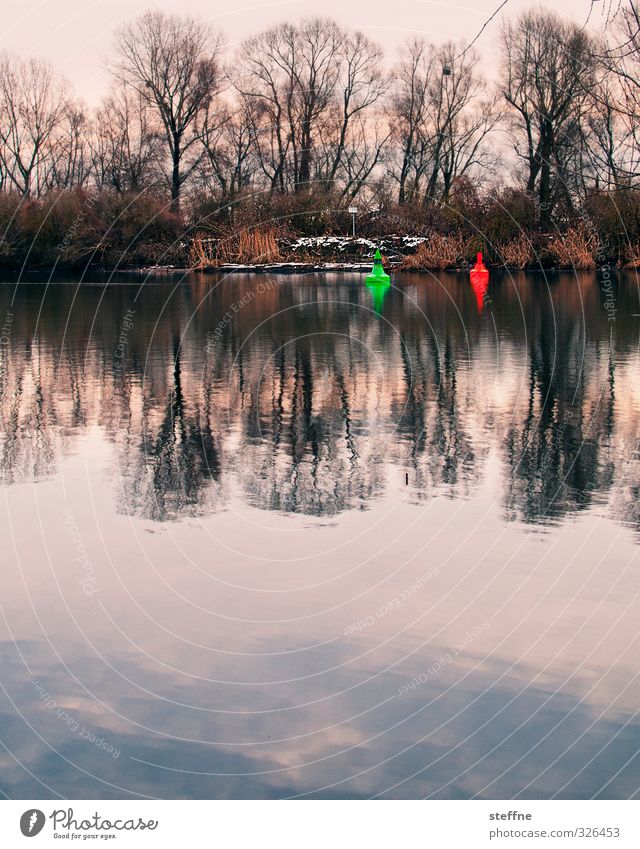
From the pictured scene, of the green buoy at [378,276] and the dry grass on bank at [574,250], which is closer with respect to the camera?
the green buoy at [378,276]

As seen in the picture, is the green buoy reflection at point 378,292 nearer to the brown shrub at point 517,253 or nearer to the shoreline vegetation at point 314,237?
the shoreline vegetation at point 314,237

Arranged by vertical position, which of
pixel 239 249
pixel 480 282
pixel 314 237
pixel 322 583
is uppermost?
pixel 314 237

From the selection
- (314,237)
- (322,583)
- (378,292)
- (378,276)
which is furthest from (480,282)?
(322,583)

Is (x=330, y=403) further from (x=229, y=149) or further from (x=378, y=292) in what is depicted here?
(x=229, y=149)

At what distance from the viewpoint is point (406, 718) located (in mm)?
7012

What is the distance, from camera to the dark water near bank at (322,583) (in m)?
6.61

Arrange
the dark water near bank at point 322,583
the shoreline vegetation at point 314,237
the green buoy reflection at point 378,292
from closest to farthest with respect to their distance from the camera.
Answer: the dark water near bank at point 322,583 < the green buoy reflection at point 378,292 < the shoreline vegetation at point 314,237

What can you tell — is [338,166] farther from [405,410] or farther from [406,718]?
[406,718]

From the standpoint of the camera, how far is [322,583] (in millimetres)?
9414

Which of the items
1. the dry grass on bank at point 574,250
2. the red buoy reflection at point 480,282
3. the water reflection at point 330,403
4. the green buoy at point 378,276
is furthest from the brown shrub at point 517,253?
the water reflection at point 330,403

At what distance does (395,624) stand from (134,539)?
313cm

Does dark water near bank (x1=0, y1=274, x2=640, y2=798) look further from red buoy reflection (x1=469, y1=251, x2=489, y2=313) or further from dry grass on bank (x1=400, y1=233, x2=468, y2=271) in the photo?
dry grass on bank (x1=400, y1=233, x2=468, y2=271)

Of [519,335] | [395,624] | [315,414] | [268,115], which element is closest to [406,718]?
[395,624]

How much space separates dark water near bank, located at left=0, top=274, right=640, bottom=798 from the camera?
6613 millimetres
